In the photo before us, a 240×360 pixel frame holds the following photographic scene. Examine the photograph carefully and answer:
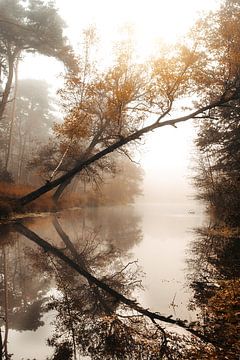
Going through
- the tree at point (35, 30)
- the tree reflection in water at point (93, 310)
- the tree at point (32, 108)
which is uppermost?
the tree at point (32, 108)

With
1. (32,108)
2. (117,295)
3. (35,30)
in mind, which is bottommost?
(117,295)

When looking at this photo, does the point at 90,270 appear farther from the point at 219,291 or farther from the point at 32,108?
the point at 32,108

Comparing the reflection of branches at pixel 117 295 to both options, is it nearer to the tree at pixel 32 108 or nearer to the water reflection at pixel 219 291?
the water reflection at pixel 219 291

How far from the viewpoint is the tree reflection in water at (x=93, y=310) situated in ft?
12.5

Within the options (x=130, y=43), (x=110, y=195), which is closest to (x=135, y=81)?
(x=130, y=43)

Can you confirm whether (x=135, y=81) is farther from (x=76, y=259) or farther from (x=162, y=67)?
(x=76, y=259)

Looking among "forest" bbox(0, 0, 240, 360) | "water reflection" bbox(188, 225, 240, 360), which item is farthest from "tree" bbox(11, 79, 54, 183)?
"water reflection" bbox(188, 225, 240, 360)

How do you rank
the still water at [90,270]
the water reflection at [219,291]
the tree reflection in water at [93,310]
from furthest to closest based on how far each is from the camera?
the still water at [90,270] → the water reflection at [219,291] → the tree reflection in water at [93,310]

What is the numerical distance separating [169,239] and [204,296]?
7.55 metres

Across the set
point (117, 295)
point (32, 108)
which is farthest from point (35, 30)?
point (32, 108)

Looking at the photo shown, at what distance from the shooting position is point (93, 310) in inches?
199

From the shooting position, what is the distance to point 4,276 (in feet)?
22.8

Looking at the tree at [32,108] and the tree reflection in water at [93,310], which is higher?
the tree at [32,108]

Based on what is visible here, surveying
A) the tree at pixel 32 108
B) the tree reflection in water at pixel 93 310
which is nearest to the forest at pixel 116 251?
the tree reflection in water at pixel 93 310
